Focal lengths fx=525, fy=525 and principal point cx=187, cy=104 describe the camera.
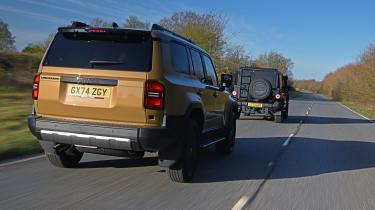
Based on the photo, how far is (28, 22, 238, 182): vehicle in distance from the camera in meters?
6.60

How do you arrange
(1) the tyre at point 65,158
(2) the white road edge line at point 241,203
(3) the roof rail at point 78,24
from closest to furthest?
(2) the white road edge line at point 241,203, (3) the roof rail at point 78,24, (1) the tyre at point 65,158

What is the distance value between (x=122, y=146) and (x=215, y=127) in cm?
298

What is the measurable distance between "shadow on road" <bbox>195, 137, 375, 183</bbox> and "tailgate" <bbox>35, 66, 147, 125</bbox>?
5.87 feet

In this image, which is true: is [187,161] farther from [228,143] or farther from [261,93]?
[261,93]

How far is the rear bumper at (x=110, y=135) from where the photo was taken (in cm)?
657

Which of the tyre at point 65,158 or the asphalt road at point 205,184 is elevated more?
the tyre at point 65,158

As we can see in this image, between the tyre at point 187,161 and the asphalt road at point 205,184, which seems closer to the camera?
the asphalt road at point 205,184

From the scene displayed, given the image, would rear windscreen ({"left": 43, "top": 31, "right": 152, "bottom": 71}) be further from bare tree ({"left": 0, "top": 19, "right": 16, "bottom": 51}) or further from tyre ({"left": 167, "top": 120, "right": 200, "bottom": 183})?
bare tree ({"left": 0, "top": 19, "right": 16, "bottom": 51})

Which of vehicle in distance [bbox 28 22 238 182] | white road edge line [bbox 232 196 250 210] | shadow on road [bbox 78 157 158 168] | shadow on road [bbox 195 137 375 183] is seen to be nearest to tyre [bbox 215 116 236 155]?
shadow on road [bbox 195 137 375 183]

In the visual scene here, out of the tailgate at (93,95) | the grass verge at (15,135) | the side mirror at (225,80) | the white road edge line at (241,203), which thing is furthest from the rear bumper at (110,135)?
the side mirror at (225,80)

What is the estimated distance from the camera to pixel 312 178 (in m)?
8.50

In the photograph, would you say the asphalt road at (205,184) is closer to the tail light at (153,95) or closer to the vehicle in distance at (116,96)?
the vehicle in distance at (116,96)

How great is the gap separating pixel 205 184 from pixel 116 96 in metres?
1.90

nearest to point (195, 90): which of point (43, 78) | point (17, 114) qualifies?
point (43, 78)
